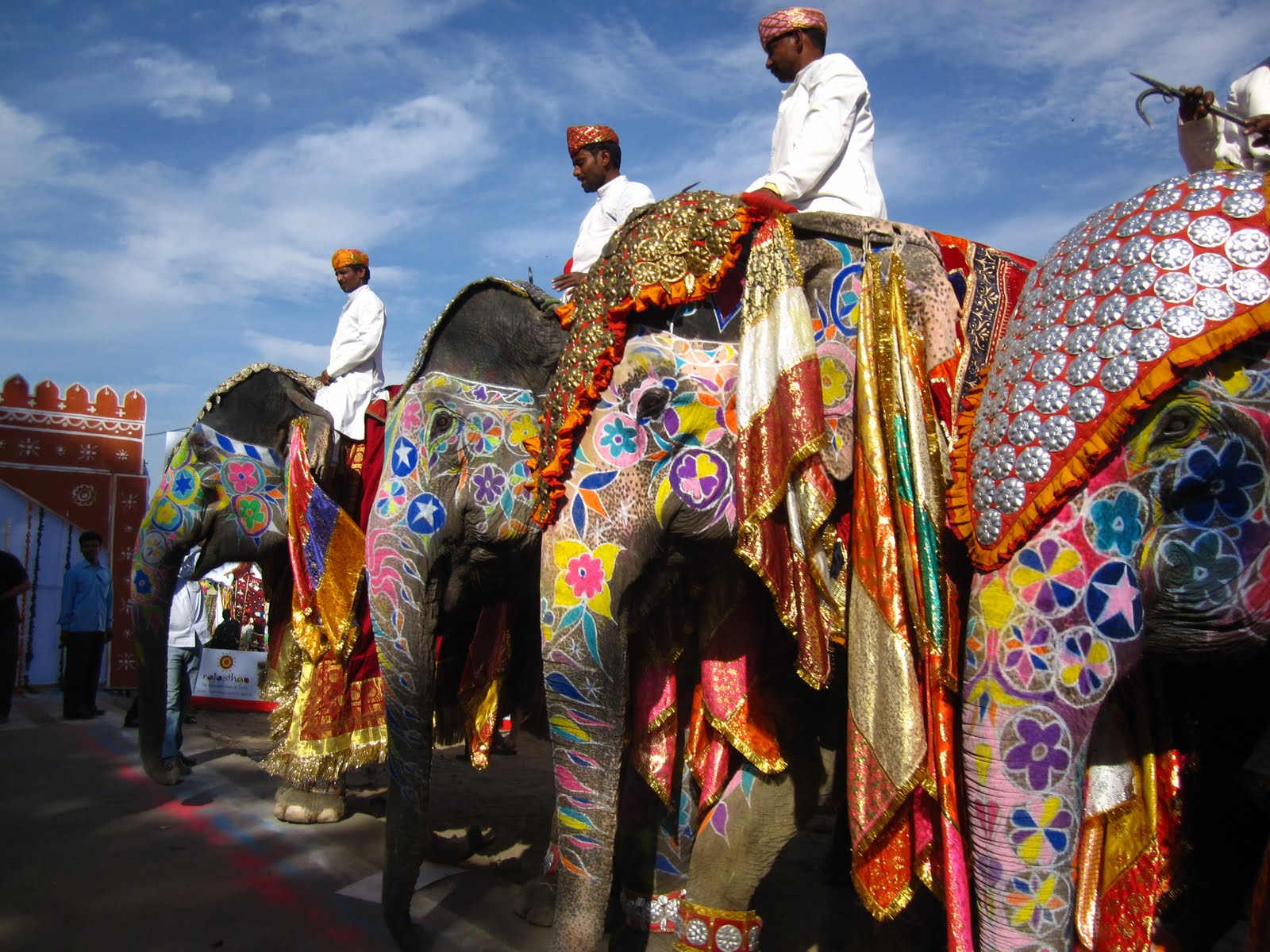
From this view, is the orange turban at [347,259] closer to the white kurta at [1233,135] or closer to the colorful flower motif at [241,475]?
the colorful flower motif at [241,475]

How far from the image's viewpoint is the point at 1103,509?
7.63ft

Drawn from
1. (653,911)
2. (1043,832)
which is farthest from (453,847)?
(1043,832)

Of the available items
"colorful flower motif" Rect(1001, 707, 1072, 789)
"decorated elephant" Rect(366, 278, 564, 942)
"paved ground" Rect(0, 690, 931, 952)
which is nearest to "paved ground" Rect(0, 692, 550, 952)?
"paved ground" Rect(0, 690, 931, 952)

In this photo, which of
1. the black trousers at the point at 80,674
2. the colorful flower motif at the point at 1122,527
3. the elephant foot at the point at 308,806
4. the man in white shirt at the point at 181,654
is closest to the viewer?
the colorful flower motif at the point at 1122,527

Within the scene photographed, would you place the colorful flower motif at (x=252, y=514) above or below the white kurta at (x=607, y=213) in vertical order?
below

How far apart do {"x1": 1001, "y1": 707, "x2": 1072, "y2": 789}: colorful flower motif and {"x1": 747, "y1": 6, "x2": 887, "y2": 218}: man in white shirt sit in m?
1.79

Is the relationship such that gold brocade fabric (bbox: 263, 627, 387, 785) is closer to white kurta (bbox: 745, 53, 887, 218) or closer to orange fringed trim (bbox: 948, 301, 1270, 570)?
white kurta (bbox: 745, 53, 887, 218)

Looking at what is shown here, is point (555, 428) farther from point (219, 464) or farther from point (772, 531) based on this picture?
point (219, 464)

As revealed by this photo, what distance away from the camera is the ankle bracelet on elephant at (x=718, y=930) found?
128 inches

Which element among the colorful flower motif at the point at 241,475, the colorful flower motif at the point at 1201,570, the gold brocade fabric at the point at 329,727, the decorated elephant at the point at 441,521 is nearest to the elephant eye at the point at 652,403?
the decorated elephant at the point at 441,521

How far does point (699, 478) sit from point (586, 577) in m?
0.43

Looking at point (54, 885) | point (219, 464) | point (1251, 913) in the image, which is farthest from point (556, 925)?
point (219, 464)

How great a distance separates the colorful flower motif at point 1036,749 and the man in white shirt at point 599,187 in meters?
3.27

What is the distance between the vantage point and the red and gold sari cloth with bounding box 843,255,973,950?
261 centimetres
